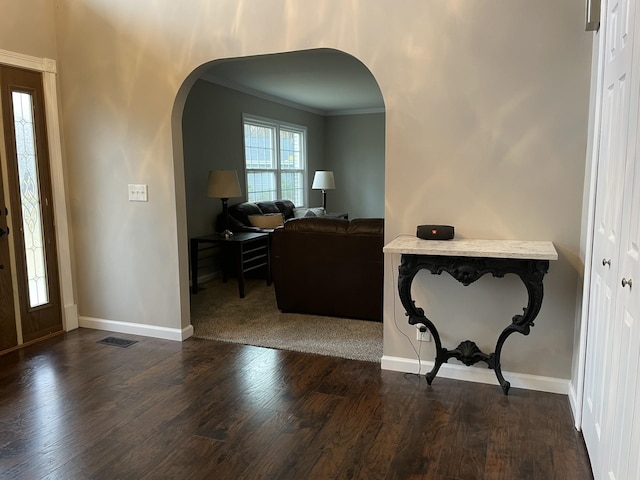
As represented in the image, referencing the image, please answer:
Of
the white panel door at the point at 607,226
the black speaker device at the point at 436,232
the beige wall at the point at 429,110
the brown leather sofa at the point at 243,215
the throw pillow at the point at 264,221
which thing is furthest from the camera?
the throw pillow at the point at 264,221

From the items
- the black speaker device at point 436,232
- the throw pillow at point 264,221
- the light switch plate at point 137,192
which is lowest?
the throw pillow at point 264,221

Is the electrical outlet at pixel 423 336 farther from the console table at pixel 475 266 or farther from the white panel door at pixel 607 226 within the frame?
the white panel door at pixel 607 226

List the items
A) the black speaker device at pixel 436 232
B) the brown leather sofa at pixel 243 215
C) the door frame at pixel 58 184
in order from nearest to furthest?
the black speaker device at pixel 436 232
the door frame at pixel 58 184
the brown leather sofa at pixel 243 215

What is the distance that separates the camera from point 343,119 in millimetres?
9258

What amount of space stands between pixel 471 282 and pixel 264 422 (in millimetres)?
1279

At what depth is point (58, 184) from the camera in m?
3.77

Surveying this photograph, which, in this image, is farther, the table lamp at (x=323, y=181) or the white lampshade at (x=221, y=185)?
the table lamp at (x=323, y=181)

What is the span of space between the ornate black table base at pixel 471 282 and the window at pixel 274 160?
458cm

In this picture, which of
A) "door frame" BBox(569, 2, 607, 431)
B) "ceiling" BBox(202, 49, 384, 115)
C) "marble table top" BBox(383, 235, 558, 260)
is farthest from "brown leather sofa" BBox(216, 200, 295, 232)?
"door frame" BBox(569, 2, 607, 431)

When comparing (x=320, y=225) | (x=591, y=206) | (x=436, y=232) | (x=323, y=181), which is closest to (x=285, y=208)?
(x=323, y=181)

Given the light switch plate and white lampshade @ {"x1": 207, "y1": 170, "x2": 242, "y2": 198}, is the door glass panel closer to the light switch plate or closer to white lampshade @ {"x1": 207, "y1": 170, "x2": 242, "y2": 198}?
the light switch plate

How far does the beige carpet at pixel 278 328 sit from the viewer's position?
11.5 ft

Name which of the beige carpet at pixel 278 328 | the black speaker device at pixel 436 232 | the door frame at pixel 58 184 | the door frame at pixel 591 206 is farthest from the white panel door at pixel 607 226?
the door frame at pixel 58 184

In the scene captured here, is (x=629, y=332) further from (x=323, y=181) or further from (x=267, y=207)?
(x=323, y=181)
